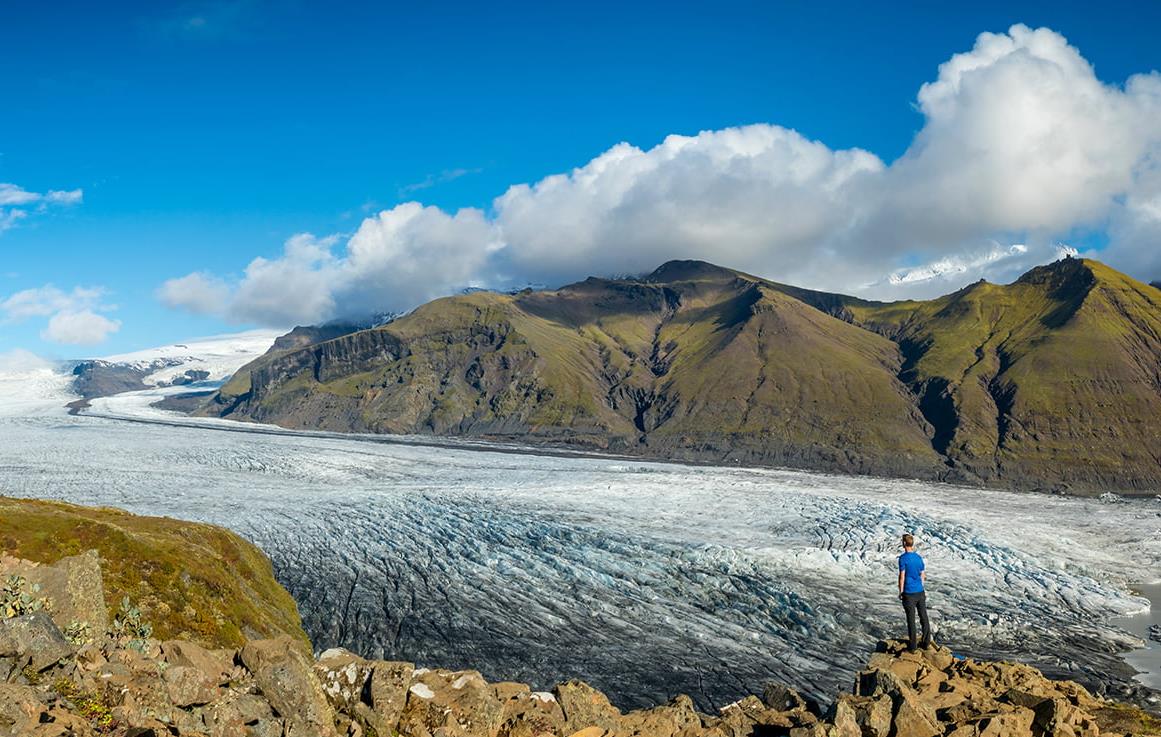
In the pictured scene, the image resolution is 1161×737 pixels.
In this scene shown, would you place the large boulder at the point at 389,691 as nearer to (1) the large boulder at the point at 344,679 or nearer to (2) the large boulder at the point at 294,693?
(1) the large boulder at the point at 344,679

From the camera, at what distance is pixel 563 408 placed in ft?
637

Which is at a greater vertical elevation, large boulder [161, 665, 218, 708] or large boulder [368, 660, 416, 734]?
large boulder [161, 665, 218, 708]

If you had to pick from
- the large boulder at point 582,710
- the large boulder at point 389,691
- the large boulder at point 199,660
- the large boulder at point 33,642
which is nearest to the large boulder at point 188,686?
the large boulder at point 199,660

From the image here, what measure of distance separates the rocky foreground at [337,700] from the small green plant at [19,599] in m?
0.03

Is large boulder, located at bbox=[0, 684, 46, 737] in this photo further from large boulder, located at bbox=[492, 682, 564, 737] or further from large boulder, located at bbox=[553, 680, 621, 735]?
large boulder, located at bbox=[553, 680, 621, 735]

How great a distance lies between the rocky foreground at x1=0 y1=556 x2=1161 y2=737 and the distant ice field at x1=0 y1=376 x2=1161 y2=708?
15309mm

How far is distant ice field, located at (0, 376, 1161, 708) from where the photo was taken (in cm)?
3341

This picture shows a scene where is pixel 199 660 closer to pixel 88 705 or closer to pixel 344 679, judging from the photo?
pixel 344 679

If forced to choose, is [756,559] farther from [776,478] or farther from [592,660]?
[776,478]

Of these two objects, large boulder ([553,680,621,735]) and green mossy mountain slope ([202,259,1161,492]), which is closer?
large boulder ([553,680,621,735])

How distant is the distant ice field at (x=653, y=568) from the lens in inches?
1315

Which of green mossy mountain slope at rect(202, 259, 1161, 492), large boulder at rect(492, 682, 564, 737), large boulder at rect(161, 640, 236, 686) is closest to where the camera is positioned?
large boulder at rect(161, 640, 236, 686)

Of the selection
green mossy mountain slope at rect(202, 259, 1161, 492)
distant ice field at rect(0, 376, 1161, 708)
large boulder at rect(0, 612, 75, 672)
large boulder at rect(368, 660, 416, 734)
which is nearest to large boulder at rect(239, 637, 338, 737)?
large boulder at rect(368, 660, 416, 734)

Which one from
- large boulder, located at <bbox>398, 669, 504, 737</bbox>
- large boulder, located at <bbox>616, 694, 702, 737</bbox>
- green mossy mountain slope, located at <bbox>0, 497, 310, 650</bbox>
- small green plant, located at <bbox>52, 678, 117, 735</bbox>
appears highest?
small green plant, located at <bbox>52, 678, 117, 735</bbox>
